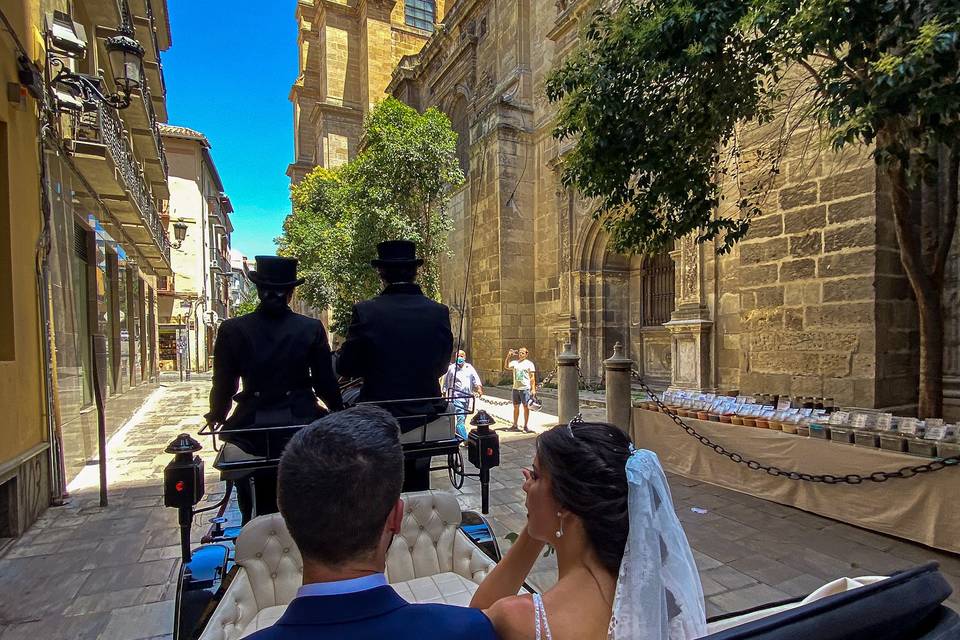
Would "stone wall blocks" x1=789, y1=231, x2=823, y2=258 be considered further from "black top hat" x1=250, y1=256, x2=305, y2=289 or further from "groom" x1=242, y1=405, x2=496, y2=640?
"groom" x1=242, y1=405, x2=496, y2=640

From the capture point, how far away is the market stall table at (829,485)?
3.63 metres

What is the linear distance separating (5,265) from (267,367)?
3.40 m

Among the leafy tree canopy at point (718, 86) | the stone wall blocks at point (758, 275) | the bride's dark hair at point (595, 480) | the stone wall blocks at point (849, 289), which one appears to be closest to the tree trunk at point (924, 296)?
the leafy tree canopy at point (718, 86)

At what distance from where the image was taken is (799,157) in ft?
20.9

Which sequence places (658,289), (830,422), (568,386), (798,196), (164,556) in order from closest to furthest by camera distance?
(164,556)
(830,422)
(798,196)
(568,386)
(658,289)

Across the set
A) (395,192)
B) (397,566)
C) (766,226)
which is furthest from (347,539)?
(395,192)

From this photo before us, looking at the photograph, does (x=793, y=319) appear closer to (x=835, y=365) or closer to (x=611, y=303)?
(x=835, y=365)

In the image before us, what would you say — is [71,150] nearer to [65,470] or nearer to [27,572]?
[65,470]

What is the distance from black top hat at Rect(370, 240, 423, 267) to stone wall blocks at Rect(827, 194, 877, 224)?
5504mm

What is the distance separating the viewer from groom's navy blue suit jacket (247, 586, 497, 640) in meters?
0.89

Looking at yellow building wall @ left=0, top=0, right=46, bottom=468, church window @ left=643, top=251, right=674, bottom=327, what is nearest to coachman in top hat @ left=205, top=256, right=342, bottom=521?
yellow building wall @ left=0, top=0, right=46, bottom=468

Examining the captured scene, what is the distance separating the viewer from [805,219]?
6293mm

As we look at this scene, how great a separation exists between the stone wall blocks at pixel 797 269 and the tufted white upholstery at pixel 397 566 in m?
6.02

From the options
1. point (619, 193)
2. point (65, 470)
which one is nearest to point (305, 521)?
point (619, 193)
